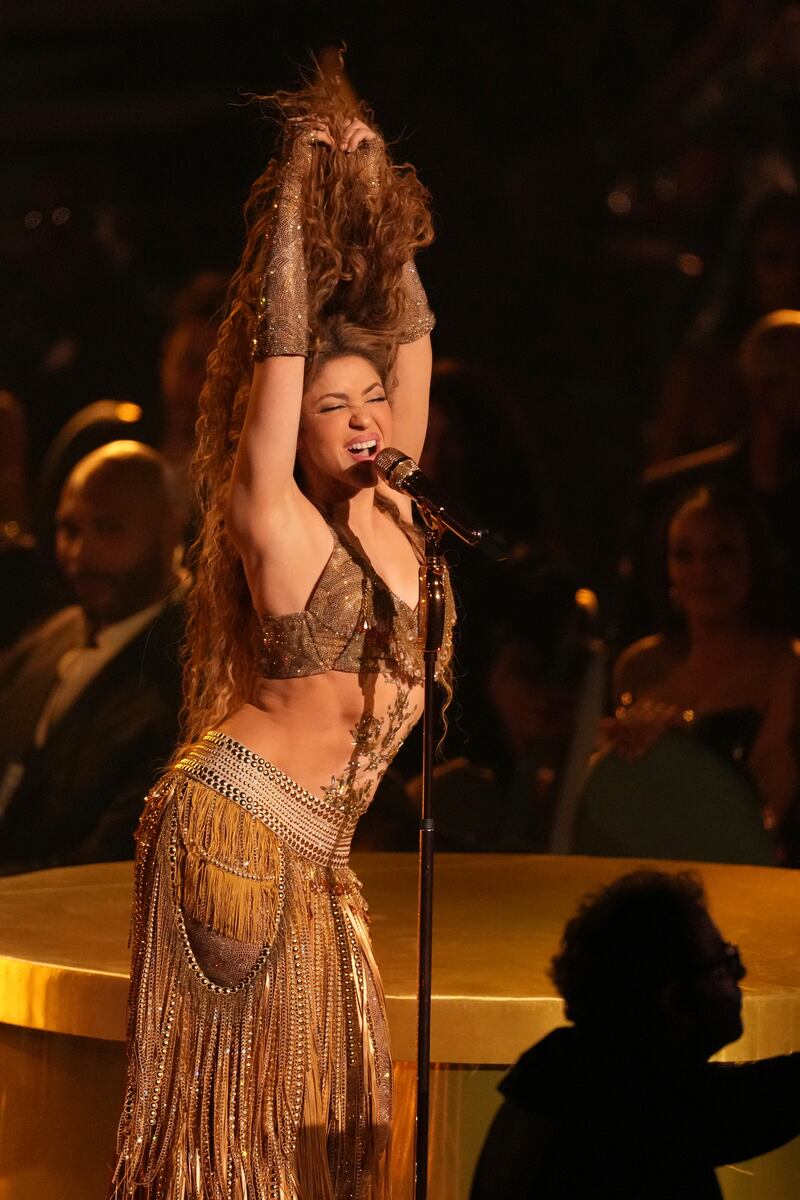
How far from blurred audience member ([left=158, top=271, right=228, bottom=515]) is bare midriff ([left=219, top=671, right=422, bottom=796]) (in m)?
2.52

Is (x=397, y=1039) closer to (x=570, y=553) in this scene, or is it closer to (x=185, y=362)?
(x=570, y=553)

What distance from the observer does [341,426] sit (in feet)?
6.64

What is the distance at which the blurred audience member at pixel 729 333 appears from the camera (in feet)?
14.6

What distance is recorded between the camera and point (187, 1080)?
1968mm

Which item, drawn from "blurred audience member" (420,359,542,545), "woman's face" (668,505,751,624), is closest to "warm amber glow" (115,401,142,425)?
"blurred audience member" (420,359,542,545)

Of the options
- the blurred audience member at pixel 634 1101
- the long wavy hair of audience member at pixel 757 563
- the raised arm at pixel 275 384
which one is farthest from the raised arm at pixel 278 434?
the long wavy hair of audience member at pixel 757 563

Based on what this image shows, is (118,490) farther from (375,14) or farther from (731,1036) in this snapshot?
(731,1036)

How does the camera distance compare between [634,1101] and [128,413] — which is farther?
[128,413]

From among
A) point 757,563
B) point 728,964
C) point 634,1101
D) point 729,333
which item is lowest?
point 634,1101

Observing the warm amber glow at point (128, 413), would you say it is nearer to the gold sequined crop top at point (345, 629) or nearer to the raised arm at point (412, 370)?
the raised arm at point (412, 370)

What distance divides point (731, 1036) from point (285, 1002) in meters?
0.71

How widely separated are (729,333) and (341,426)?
2.75 m

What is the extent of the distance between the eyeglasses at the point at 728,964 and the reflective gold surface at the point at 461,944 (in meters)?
0.03

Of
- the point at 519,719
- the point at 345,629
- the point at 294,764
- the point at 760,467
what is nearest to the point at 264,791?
the point at 294,764
